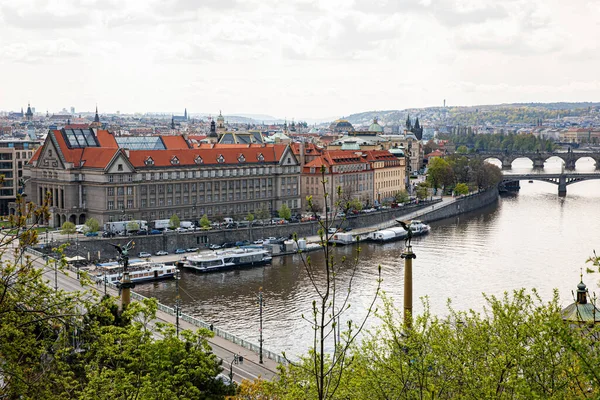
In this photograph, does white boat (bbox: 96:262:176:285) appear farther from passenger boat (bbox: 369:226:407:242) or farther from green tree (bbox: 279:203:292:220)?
→ passenger boat (bbox: 369:226:407:242)

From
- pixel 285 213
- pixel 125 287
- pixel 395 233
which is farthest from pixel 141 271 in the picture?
pixel 395 233

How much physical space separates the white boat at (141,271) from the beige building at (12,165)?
2579cm

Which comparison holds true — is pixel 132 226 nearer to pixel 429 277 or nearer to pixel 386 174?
pixel 429 277

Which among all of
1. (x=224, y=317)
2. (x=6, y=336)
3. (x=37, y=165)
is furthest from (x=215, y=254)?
(x=6, y=336)

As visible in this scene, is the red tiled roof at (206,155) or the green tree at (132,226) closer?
the green tree at (132,226)

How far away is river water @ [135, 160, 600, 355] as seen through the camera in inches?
1631

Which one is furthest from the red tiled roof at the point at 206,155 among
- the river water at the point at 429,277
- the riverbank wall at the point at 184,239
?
the river water at the point at 429,277

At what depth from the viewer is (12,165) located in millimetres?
77312

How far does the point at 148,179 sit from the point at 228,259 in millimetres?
13343

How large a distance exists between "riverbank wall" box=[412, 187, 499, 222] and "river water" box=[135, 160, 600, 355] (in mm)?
4137

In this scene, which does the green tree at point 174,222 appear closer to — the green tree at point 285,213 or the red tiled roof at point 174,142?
the green tree at point 285,213

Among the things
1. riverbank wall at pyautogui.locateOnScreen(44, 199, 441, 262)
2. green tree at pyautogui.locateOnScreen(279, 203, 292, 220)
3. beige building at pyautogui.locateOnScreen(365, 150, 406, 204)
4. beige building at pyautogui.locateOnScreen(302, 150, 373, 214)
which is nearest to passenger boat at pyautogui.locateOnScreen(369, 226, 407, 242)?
riverbank wall at pyautogui.locateOnScreen(44, 199, 441, 262)

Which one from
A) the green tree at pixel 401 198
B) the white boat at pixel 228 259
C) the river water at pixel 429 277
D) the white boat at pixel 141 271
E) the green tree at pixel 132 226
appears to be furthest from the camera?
the green tree at pixel 401 198

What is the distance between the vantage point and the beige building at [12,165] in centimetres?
7500
